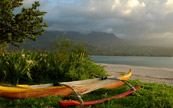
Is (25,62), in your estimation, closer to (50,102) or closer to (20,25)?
(50,102)

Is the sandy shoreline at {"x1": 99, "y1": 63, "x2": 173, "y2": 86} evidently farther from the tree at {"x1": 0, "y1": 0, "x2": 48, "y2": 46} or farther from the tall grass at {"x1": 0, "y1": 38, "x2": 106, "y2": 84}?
the tree at {"x1": 0, "y1": 0, "x2": 48, "y2": 46}

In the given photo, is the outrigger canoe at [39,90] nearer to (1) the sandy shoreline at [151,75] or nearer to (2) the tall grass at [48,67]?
(2) the tall grass at [48,67]

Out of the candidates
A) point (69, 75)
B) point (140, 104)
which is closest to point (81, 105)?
point (140, 104)


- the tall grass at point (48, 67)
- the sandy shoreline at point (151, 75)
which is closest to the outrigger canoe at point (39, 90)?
the tall grass at point (48, 67)

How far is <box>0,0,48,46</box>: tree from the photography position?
1548 cm

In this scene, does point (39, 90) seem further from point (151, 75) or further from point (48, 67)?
point (151, 75)

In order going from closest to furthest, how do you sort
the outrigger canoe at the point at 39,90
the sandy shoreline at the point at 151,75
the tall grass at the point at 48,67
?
the outrigger canoe at the point at 39,90, the tall grass at the point at 48,67, the sandy shoreline at the point at 151,75

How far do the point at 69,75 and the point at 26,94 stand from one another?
11.3ft

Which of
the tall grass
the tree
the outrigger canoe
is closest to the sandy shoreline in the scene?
the tall grass

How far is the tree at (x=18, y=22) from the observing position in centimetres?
1548

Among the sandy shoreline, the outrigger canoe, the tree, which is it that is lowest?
the sandy shoreline

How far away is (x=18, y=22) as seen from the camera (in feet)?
53.7

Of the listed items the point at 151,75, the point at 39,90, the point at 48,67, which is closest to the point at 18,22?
the point at 48,67

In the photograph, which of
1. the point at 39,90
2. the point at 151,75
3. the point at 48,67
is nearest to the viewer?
the point at 39,90
